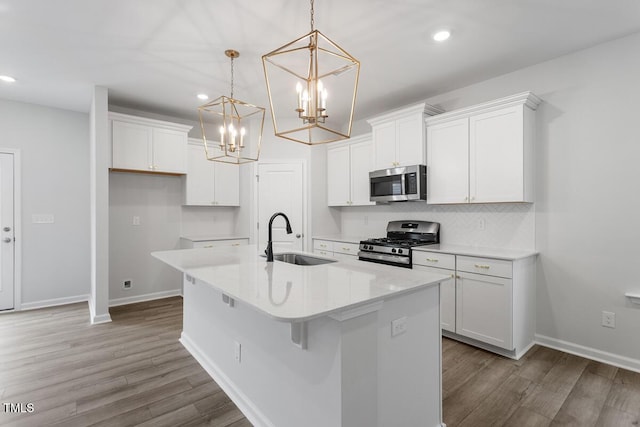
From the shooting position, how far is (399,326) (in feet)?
5.46

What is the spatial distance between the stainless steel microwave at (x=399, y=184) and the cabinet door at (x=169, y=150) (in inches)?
107

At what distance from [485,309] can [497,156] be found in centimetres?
146

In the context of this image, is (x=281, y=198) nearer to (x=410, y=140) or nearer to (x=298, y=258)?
(x=410, y=140)

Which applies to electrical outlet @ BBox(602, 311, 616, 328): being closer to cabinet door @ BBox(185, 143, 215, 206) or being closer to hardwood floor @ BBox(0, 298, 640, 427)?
hardwood floor @ BBox(0, 298, 640, 427)

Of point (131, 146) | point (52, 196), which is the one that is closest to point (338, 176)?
point (131, 146)

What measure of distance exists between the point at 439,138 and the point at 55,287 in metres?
5.40

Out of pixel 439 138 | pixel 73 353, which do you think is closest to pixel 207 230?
pixel 73 353

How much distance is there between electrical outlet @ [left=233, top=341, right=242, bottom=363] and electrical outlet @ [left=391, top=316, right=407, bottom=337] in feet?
3.72

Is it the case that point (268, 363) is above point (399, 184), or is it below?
below

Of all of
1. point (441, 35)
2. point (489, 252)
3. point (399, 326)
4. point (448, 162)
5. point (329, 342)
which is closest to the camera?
point (329, 342)

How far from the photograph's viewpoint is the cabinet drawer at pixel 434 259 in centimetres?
317

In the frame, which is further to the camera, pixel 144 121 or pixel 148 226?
pixel 148 226

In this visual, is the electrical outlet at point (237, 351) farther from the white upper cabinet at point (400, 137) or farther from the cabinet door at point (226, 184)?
the cabinet door at point (226, 184)

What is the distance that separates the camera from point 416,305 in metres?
1.76
